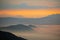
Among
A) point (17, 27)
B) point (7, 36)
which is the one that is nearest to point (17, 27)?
point (17, 27)

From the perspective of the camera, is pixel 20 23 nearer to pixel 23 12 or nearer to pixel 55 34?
pixel 23 12

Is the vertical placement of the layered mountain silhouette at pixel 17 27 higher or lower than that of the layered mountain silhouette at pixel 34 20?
lower

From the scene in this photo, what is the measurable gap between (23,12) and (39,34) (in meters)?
0.35

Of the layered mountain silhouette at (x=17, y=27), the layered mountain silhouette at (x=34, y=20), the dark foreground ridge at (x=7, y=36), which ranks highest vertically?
the layered mountain silhouette at (x=34, y=20)

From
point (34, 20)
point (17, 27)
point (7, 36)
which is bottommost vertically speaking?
point (7, 36)

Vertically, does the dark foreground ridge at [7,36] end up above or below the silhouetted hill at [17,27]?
below

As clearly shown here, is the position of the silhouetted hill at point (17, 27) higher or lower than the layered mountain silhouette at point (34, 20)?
lower

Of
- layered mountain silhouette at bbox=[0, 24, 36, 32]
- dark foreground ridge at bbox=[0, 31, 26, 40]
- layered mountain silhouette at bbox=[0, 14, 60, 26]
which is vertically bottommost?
dark foreground ridge at bbox=[0, 31, 26, 40]

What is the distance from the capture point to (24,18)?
1.93 metres

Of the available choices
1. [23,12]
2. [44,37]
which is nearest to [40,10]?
[23,12]

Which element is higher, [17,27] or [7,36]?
[17,27]

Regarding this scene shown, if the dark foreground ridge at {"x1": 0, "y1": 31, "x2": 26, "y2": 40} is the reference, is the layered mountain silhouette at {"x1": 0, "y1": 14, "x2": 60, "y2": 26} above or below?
above

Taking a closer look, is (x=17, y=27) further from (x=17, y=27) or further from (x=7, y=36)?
(x=7, y=36)

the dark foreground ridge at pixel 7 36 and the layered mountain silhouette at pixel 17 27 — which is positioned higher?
the layered mountain silhouette at pixel 17 27
